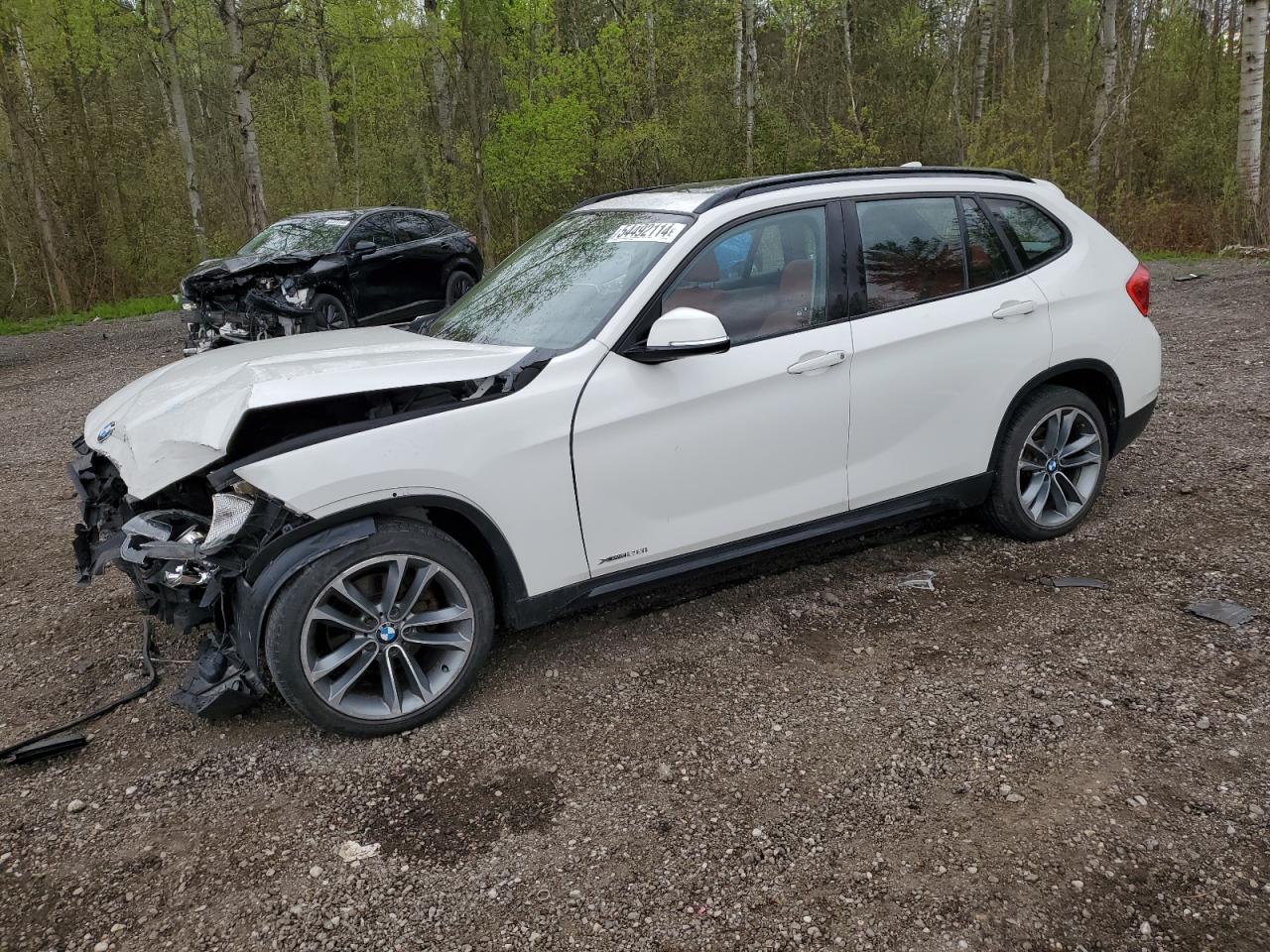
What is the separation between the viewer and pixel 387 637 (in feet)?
10.7

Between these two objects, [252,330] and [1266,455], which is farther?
[252,330]

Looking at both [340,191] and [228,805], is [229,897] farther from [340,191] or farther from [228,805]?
[340,191]

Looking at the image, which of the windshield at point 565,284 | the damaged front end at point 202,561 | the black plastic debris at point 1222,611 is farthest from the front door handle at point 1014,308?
the damaged front end at point 202,561

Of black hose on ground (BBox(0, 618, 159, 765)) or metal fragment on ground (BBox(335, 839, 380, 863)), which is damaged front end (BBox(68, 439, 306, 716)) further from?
metal fragment on ground (BBox(335, 839, 380, 863))

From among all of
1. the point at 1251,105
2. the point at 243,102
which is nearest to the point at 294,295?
the point at 243,102

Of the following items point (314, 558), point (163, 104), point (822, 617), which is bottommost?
point (822, 617)

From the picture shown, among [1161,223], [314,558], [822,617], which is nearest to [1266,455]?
[822,617]

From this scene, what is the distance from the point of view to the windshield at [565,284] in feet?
12.1

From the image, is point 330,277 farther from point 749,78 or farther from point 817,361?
point 749,78

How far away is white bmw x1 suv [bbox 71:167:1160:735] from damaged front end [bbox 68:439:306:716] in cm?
1

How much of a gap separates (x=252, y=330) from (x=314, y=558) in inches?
361

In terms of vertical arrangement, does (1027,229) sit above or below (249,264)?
above

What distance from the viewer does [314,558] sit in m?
3.07

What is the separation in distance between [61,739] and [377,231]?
10200mm
